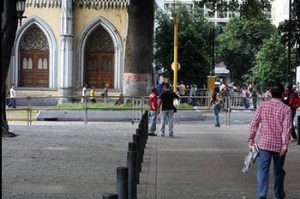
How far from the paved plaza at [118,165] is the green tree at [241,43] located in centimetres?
5482

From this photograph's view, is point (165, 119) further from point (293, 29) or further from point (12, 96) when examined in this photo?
point (12, 96)

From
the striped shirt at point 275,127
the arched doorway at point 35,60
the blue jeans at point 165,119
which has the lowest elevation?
the blue jeans at point 165,119

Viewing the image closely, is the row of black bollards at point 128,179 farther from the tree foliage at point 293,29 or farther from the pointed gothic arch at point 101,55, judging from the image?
the pointed gothic arch at point 101,55

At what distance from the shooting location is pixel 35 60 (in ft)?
152

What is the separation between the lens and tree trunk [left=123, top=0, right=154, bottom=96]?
27.6 metres

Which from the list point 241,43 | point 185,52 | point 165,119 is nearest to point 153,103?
point 165,119

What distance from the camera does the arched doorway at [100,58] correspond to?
46.2 m

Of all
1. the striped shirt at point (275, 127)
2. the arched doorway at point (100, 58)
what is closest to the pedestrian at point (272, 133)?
the striped shirt at point (275, 127)

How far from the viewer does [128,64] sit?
29156 mm

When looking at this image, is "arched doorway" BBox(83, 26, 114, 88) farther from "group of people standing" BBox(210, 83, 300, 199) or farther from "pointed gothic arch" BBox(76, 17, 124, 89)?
"group of people standing" BBox(210, 83, 300, 199)

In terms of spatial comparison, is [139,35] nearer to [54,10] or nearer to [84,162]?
[84,162]

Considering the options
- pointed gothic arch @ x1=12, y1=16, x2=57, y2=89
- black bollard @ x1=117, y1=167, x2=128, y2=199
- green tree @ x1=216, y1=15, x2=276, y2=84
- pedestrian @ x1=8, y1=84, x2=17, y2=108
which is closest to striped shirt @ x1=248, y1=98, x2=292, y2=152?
black bollard @ x1=117, y1=167, x2=128, y2=199

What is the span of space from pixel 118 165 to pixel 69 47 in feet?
104

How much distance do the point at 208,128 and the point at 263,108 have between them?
1660 cm
